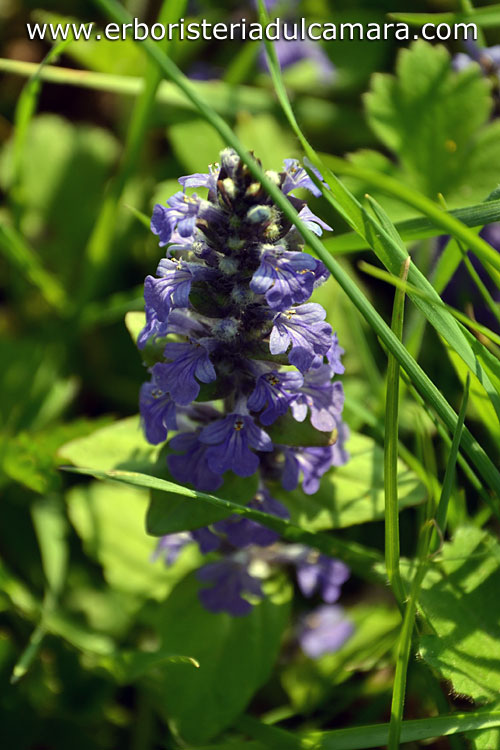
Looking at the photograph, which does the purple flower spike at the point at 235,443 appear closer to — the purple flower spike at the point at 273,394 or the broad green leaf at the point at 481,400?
the purple flower spike at the point at 273,394

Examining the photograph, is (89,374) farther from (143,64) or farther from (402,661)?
(402,661)

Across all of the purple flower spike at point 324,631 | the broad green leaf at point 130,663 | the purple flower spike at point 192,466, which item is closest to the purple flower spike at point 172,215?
the purple flower spike at point 192,466

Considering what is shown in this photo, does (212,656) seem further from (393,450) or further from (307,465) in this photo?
(393,450)

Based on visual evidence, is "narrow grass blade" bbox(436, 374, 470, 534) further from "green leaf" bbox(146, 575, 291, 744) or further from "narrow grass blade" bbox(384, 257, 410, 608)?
"green leaf" bbox(146, 575, 291, 744)

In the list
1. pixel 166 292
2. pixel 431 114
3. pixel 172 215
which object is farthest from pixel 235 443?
pixel 431 114

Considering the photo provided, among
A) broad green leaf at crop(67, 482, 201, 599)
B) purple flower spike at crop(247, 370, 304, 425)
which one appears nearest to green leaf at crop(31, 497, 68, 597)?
broad green leaf at crop(67, 482, 201, 599)

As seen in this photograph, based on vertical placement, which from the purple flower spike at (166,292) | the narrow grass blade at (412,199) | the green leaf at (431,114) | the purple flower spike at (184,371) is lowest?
the purple flower spike at (184,371)

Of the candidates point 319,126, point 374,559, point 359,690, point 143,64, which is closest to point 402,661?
point 374,559
